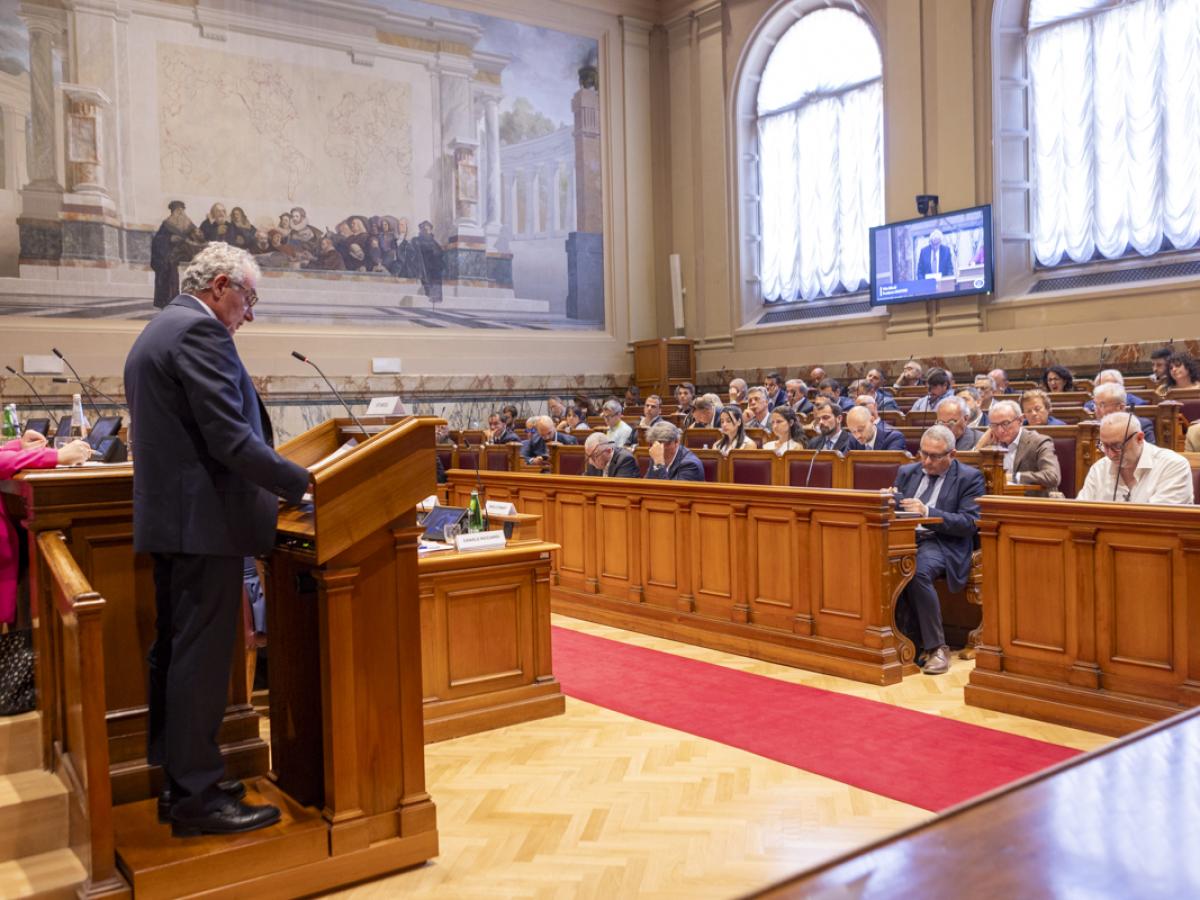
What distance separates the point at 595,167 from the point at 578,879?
42.3 feet

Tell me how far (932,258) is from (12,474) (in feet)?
33.0

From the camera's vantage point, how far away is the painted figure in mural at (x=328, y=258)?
12.6 metres

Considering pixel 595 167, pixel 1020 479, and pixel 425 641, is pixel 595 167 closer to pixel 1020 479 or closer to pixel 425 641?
pixel 1020 479

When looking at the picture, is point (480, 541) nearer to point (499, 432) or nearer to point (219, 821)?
point (219, 821)

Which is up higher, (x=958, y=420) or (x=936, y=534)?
(x=958, y=420)

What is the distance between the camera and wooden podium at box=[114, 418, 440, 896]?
Result: 2639mm

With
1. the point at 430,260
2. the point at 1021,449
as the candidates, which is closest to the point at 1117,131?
the point at 1021,449

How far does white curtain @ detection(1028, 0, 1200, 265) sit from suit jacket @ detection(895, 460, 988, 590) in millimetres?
6336

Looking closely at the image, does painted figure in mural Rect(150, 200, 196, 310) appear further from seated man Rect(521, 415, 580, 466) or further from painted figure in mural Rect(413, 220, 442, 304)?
seated man Rect(521, 415, 580, 466)

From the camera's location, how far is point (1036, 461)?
566cm

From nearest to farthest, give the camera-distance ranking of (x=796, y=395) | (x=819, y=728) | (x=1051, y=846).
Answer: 1. (x=1051, y=846)
2. (x=819, y=728)
3. (x=796, y=395)

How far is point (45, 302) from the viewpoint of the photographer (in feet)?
35.9

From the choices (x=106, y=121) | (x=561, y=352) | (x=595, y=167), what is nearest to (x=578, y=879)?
(x=106, y=121)

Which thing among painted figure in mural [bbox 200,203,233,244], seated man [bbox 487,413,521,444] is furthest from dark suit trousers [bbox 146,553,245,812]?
painted figure in mural [bbox 200,203,233,244]
